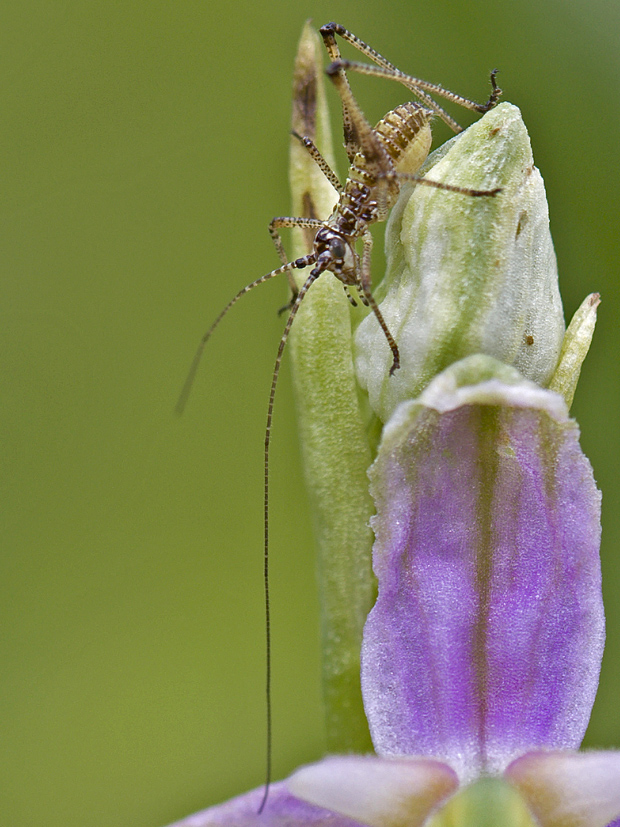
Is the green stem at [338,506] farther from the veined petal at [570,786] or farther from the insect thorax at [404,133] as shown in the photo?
the insect thorax at [404,133]

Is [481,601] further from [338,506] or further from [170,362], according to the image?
[170,362]

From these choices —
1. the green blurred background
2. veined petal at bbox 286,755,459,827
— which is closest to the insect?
veined petal at bbox 286,755,459,827

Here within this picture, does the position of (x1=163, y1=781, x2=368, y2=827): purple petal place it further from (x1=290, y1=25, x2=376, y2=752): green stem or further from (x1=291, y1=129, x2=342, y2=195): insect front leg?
(x1=291, y1=129, x2=342, y2=195): insect front leg

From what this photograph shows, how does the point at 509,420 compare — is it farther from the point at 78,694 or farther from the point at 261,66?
the point at 261,66

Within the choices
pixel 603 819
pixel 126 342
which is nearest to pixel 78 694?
pixel 126 342

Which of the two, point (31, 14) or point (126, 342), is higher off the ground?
point (31, 14)

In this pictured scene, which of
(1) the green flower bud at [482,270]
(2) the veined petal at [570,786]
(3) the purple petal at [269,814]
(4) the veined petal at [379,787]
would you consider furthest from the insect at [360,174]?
(2) the veined petal at [570,786]
